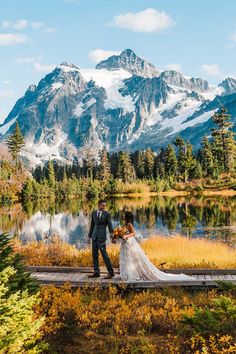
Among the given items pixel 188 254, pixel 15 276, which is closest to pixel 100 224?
pixel 15 276

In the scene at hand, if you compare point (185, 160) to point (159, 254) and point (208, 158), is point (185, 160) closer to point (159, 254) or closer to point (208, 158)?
point (208, 158)

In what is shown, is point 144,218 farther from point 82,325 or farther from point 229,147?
point 229,147

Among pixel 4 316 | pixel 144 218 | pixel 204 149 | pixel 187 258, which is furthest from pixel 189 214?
pixel 204 149

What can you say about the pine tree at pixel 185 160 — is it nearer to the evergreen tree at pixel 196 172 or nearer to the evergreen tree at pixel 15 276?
the evergreen tree at pixel 196 172

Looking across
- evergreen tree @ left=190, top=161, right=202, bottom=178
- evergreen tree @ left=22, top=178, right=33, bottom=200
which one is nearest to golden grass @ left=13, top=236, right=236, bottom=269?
evergreen tree @ left=22, top=178, right=33, bottom=200

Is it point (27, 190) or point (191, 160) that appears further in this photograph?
point (191, 160)

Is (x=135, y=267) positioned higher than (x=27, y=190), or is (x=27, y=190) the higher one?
(x=27, y=190)

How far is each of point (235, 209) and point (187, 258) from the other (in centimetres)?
3316

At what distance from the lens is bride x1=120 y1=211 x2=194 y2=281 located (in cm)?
1360

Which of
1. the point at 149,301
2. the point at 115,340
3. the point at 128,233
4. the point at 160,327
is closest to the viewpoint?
the point at 115,340

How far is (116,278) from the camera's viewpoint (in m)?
14.1

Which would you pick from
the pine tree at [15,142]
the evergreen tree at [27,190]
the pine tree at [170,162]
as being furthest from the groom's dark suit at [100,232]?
the pine tree at [170,162]

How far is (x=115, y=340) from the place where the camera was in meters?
8.85

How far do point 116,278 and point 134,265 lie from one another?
895 mm
